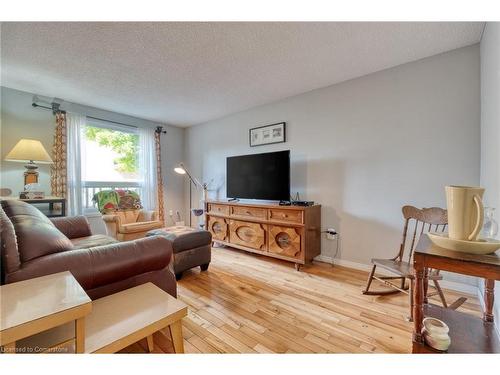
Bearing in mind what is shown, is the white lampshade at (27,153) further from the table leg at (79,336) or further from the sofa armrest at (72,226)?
the table leg at (79,336)

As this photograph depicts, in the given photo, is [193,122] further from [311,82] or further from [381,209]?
[381,209]

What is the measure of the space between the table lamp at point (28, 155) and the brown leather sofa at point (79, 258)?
1.41 m

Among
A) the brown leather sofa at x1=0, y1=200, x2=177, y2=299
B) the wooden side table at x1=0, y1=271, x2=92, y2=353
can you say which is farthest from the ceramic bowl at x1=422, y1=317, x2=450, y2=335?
the brown leather sofa at x1=0, y1=200, x2=177, y2=299

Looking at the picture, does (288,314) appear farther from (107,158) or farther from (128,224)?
(107,158)

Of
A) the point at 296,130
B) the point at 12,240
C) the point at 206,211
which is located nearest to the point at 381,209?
the point at 296,130

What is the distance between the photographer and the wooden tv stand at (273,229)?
256 cm

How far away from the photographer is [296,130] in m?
3.06

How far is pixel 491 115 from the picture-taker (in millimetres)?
1501

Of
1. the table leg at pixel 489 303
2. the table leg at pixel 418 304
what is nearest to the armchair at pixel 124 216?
the table leg at pixel 418 304

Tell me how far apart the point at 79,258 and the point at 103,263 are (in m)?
0.11

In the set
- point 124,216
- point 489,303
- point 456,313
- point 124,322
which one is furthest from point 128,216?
point 489,303
